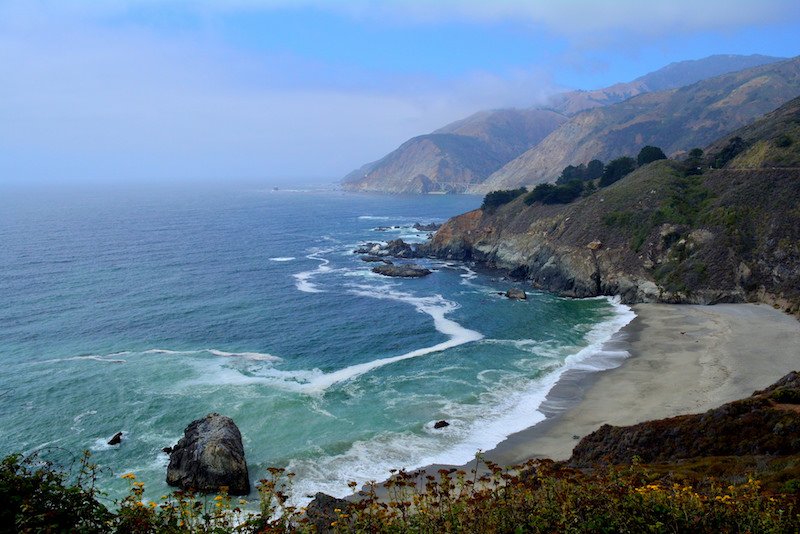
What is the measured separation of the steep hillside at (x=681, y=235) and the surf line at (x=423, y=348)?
17.6m

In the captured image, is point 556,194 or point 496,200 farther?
point 496,200

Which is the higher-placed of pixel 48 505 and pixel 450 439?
pixel 48 505

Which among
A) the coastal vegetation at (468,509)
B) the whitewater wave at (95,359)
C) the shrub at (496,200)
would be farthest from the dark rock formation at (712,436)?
the shrub at (496,200)

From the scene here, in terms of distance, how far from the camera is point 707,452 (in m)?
22.1

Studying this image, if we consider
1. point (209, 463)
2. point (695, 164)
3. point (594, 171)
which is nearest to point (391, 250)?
point (695, 164)

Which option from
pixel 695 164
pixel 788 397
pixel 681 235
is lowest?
pixel 788 397

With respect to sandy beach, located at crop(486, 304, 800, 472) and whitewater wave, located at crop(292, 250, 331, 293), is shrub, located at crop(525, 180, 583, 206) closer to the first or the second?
whitewater wave, located at crop(292, 250, 331, 293)

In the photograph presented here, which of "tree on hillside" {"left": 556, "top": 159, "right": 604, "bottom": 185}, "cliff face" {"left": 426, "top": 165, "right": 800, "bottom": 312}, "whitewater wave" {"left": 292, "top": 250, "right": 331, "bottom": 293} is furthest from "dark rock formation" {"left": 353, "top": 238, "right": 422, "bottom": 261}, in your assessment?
"tree on hillside" {"left": 556, "top": 159, "right": 604, "bottom": 185}

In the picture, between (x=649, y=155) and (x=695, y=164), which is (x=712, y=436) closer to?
(x=695, y=164)

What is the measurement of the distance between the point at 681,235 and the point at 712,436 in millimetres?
43991

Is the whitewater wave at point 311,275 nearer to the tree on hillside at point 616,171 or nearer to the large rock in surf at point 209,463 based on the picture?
the large rock in surf at point 209,463

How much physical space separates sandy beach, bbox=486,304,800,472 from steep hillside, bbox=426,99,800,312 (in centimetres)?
530

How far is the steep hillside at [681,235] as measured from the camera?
52781 millimetres

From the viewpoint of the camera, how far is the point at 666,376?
36531 millimetres
